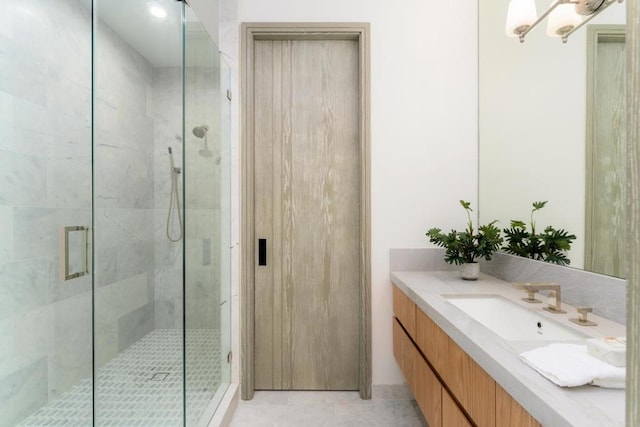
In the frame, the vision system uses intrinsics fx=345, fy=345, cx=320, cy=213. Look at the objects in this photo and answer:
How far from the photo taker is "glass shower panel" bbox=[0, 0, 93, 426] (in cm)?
154

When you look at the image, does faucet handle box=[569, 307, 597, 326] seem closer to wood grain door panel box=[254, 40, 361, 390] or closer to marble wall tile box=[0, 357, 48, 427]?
wood grain door panel box=[254, 40, 361, 390]

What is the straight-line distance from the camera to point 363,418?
1960 millimetres

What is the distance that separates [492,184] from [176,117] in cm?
176

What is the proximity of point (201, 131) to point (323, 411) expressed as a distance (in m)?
1.72

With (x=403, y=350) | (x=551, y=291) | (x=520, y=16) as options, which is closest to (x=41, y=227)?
(x=403, y=350)

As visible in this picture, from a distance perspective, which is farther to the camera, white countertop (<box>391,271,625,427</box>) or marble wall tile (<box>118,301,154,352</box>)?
marble wall tile (<box>118,301,154,352</box>)

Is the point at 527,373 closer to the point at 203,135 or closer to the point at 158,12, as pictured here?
the point at 203,135

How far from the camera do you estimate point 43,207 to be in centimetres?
167

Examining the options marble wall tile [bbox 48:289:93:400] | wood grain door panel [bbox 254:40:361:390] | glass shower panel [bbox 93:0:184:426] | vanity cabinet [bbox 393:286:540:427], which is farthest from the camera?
wood grain door panel [bbox 254:40:361:390]

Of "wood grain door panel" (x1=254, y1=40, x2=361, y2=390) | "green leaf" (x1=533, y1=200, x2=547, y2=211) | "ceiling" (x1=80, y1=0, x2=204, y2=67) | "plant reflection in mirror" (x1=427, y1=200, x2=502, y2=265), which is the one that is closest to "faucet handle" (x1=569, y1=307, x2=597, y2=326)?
"green leaf" (x1=533, y1=200, x2=547, y2=211)

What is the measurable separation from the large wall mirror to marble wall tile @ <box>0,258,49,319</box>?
2.40 meters

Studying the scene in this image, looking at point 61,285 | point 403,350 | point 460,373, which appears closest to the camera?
point 460,373

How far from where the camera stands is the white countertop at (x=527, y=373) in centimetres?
65

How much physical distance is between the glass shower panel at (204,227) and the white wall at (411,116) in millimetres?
594
